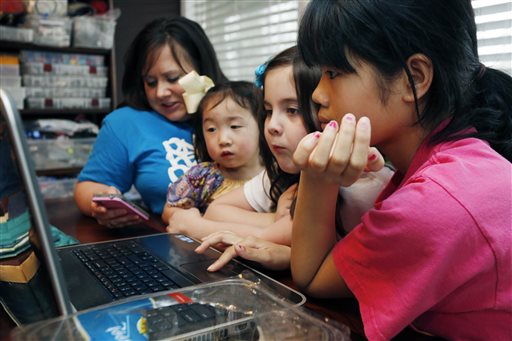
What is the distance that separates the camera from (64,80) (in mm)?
3078

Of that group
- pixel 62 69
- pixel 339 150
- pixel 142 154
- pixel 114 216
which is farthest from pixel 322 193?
pixel 62 69

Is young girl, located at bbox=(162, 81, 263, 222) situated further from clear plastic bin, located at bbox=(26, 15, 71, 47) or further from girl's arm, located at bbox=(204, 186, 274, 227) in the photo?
clear plastic bin, located at bbox=(26, 15, 71, 47)

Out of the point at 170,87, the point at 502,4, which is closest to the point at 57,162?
the point at 170,87

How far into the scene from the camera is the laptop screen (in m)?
0.44

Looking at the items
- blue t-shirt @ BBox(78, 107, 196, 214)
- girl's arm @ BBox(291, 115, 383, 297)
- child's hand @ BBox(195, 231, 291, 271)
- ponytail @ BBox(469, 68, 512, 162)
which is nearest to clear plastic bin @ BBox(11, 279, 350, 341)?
girl's arm @ BBox(291, 115, 383, 297)

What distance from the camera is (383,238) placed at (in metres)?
0.60

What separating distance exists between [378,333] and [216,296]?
0.68 feet

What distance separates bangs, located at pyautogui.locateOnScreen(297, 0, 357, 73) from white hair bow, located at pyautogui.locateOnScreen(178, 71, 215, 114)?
0.87m

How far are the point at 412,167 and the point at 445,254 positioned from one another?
20 cm

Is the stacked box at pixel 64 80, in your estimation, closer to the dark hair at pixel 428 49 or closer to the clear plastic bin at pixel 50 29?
the clear plastic bin at pixel 50 29

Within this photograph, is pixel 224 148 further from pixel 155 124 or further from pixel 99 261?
pixel 99 261

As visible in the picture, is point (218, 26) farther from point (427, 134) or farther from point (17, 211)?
point (17, 211)

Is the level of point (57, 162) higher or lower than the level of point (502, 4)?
lower

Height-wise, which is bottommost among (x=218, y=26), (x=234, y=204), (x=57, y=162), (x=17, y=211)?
(x=57, y=162)
